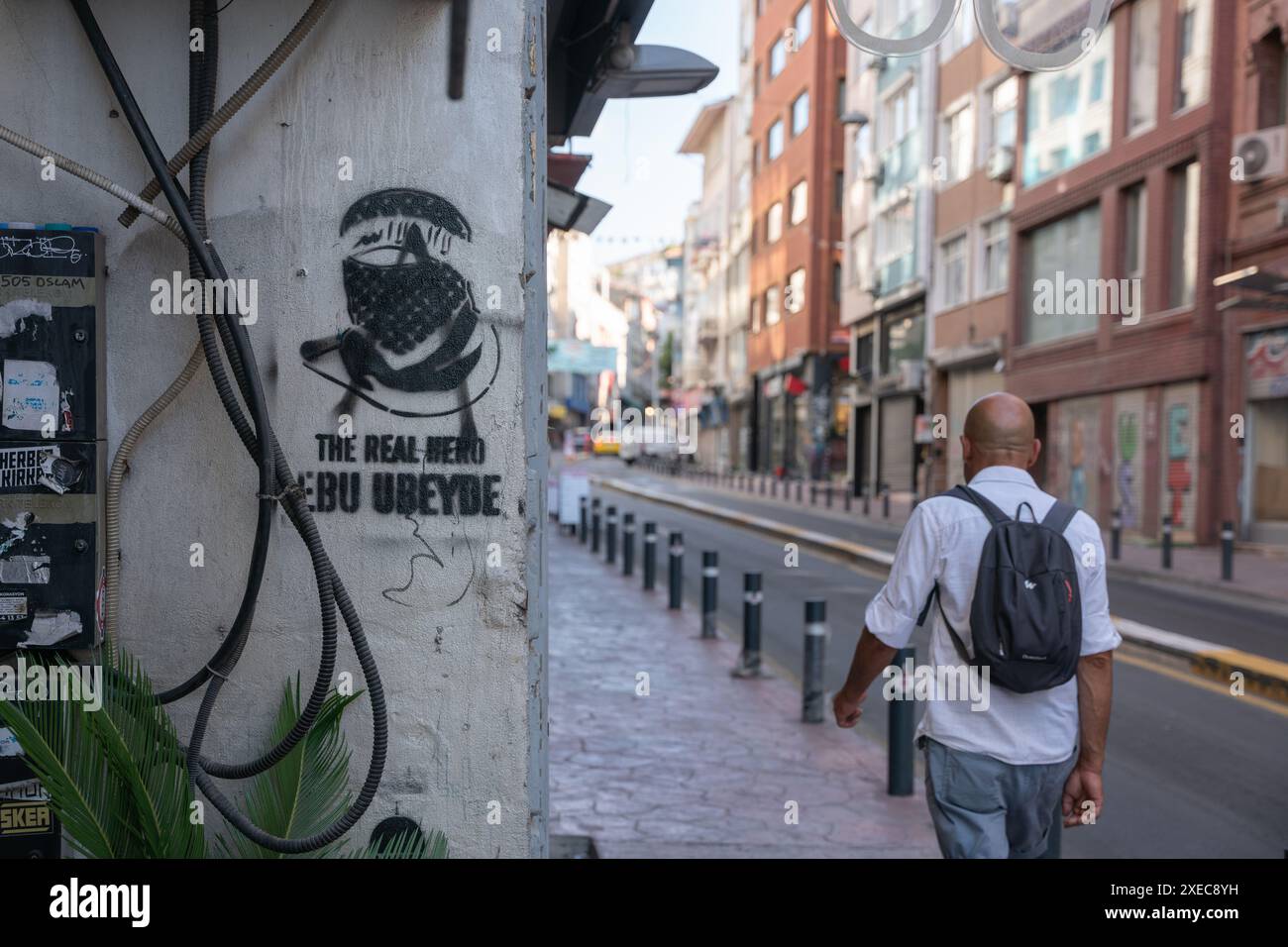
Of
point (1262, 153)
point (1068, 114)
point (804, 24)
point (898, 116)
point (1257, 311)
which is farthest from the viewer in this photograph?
point (804, 24)

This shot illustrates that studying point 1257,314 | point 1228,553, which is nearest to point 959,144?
point 1257,314

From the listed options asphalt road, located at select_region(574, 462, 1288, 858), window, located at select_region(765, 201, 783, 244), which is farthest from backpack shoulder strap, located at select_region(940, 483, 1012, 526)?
window, located at select_region(765, 201, 783, 244)

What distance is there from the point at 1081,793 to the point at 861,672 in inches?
25.7

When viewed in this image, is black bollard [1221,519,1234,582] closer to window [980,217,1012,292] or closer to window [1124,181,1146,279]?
window [1124,181,1146,279]

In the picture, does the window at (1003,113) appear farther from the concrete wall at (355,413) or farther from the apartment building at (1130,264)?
the concrete wall at (355,413)

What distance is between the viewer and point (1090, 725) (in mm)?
3402

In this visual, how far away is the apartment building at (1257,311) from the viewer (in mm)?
19016

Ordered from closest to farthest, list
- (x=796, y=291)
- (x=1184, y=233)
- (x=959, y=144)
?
(x=1184, y=233) < (x=959, y=144) < (x=796, y=291)

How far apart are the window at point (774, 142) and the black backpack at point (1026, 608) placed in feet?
169

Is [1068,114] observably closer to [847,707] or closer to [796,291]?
[847,707]

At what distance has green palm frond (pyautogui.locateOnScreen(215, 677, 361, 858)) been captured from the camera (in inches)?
125

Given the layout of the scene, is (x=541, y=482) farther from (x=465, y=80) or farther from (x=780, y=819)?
(x=780, y=819)

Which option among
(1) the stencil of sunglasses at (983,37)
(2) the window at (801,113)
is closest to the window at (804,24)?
(2) the window at (801,113)
